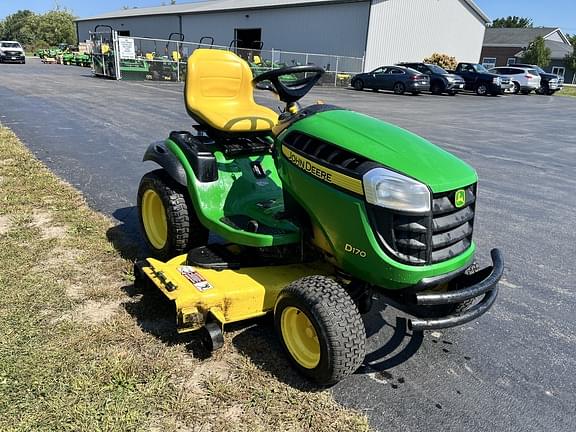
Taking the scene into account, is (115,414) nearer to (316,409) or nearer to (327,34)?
(316,409)

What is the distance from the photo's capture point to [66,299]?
2.97 metres

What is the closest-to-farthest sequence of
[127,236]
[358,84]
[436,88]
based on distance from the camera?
1. [127,236]
2. [436,88]
3. [358,84]

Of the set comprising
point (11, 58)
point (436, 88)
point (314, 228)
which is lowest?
point (314, 228)

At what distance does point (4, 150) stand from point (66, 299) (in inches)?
174

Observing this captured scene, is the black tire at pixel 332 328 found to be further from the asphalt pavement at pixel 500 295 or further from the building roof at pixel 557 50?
the building roof at pixel 557 50

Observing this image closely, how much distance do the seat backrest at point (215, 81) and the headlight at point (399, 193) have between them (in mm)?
1608

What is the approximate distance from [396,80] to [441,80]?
252cm

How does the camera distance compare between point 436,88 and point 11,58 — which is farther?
point 11,58

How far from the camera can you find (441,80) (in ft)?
77.7

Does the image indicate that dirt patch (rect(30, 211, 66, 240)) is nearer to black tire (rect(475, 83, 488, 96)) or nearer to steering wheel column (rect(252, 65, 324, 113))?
steering wheel column (rect(252, 65, 324, 113))

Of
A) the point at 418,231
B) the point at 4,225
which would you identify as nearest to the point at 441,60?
the point at 4,225

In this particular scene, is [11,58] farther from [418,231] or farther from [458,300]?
[458,300]

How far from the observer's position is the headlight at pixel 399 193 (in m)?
2.12

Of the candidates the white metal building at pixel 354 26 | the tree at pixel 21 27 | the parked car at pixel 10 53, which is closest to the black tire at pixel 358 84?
the white metal building at pixel 354 26
